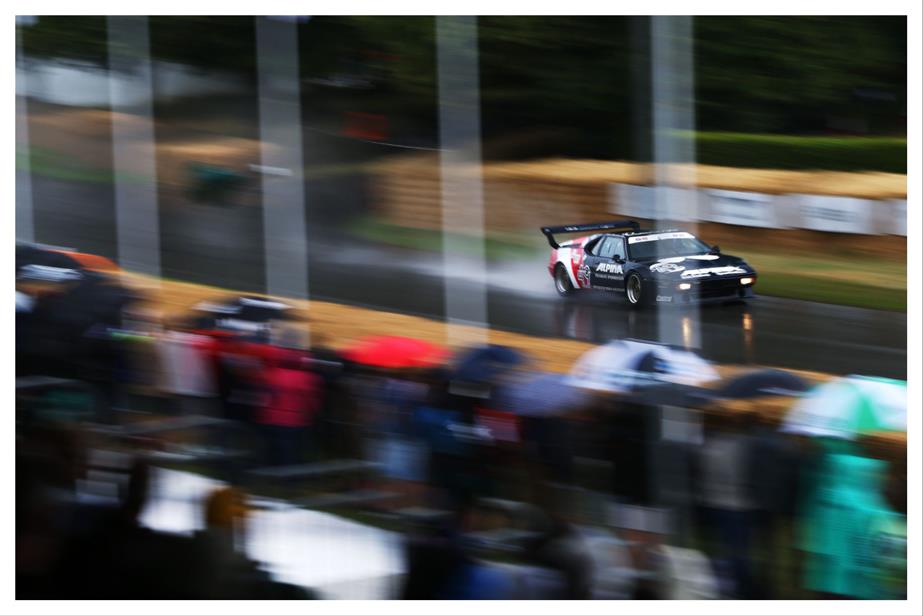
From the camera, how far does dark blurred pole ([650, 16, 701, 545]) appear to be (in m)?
6.68

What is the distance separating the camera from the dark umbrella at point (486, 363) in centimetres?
691

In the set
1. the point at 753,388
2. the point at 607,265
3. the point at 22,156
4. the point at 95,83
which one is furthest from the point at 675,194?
the point at 22,156

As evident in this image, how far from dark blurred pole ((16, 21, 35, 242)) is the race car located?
3.12 meters

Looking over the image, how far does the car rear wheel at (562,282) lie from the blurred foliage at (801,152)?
3.26ft

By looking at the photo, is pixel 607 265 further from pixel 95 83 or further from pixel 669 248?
pixel 95 83

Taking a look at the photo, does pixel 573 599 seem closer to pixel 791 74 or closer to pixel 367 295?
pixel 367 295

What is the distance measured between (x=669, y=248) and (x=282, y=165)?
7.59 feet

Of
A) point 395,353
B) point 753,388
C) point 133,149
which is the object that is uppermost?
point 133,149

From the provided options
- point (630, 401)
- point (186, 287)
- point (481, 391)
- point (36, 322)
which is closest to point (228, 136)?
point (186, 287)

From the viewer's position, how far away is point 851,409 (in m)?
6.55

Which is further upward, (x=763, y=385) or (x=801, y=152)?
(x=801, y=152)

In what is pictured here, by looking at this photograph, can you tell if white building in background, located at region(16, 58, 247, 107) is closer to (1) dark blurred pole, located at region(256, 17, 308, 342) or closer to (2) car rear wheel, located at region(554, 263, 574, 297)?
(1) dark blurred pole, located at region(256, 17, 308, 342)

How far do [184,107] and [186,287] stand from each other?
1.08m

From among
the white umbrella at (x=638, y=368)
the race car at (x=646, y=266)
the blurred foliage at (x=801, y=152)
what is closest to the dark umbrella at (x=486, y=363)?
the white umbrella at (x=638, y=368)
